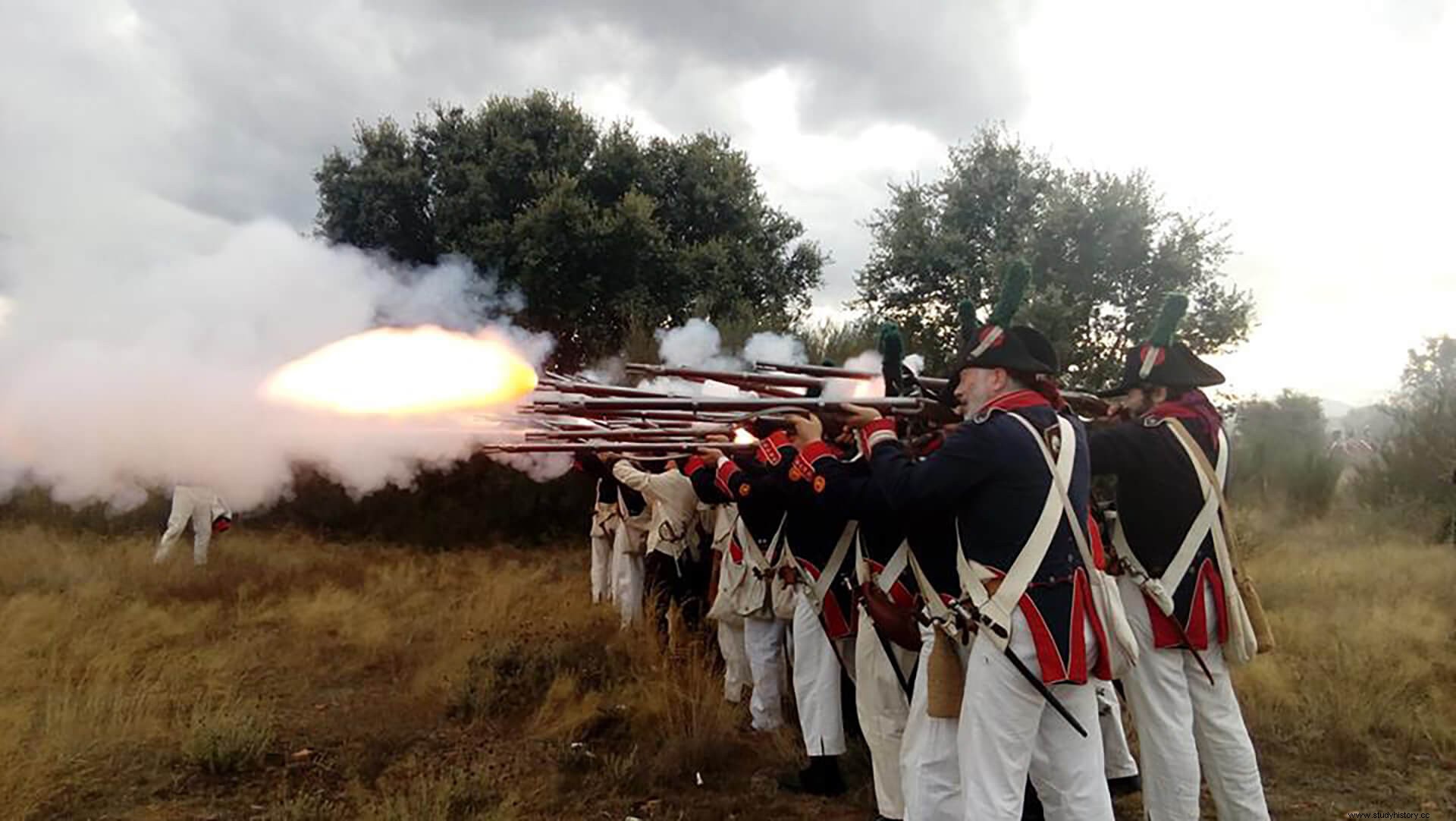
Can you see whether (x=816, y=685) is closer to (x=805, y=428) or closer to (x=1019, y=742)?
(x=805, y=428)

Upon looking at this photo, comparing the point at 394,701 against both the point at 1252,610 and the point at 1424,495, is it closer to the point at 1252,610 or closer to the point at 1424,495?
the point at 1252,610

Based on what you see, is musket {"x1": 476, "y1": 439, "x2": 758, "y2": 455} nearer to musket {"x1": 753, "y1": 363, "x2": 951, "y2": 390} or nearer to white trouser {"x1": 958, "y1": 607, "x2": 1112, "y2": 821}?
musket {"x1": 753, "y1": 363, "x2": 951, "y2": 390}

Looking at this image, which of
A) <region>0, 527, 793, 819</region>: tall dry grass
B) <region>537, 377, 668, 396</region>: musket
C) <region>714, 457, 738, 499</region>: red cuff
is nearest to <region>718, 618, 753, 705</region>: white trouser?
<region>0, 527, 793, 819</region>: tall dry grass

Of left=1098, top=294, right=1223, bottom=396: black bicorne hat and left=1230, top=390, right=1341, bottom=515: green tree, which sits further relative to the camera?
left=1230, top=390, right=1341, bottom=515: green tree

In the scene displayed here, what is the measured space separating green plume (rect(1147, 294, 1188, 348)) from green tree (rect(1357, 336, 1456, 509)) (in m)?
14.5

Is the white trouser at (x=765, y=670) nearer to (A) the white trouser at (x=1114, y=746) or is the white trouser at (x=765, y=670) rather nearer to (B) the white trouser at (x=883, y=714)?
(B) the white trouser at (x=883, y=714)

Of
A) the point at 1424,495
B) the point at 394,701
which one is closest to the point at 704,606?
the point at 394,701

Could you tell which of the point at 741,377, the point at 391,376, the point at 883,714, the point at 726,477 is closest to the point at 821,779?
the point at 883,714

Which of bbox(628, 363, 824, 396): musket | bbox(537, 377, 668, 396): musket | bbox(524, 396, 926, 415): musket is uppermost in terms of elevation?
bbox(628, 363, 824, 396): musket

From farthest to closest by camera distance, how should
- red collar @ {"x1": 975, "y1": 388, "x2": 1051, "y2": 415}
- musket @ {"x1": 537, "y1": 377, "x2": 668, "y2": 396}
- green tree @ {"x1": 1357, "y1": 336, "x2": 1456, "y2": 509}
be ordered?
green tree @ {"x1": 1357, "y1": 336, "x2": 1456, "y2": 509}
musket @ {"x1": 537, "y1": 377, "x2": 668, "y2": 396}
red collar @ {"x1": 975, "y1": 388, "x2": 1051, "y2": 415}

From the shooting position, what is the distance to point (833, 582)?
17.2 feet

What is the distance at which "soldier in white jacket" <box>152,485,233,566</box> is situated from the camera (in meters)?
12.2

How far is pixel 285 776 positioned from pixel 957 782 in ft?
12.9

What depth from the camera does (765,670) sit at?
20.6 feet
